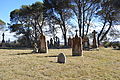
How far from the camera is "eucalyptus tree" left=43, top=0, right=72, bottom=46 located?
4238 centimetres

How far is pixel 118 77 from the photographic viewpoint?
980cm

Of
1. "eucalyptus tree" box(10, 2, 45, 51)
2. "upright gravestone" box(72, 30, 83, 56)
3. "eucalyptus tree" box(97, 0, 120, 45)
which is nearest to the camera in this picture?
"upright gravestone" box(72, 30, 83, 56)

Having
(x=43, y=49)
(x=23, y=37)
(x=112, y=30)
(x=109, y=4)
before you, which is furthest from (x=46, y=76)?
(x=23, y=37)

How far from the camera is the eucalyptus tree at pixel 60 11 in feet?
139

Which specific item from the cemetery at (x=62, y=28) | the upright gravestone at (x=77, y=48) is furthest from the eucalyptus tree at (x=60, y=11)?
the upright gravestone at (x=77, y=48)

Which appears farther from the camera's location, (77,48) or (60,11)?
(60,11)

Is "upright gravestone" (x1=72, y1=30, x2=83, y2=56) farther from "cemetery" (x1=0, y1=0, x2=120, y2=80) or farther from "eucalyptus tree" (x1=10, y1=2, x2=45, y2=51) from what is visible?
"eucalyptus tree" (x1=10, y1=2, x2=45, y2=51)

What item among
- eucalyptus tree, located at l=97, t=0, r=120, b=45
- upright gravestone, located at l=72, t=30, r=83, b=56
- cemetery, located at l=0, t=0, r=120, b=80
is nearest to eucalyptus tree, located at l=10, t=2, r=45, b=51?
cemetery, located at l=0, t=0, r=120, b=80

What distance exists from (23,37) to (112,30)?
20897 millimetres

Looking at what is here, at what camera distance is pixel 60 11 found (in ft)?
143

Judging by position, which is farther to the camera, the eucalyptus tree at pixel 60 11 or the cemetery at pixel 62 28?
the eucalyptus tree at pixel 60 11

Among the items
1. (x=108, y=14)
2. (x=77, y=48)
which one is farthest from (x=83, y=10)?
(x=77, y=48)

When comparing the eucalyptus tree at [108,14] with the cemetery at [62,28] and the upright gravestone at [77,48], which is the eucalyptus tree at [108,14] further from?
the upright gravestone at [77,48]

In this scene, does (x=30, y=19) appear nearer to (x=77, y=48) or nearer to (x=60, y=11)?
(x=60, y=11)
